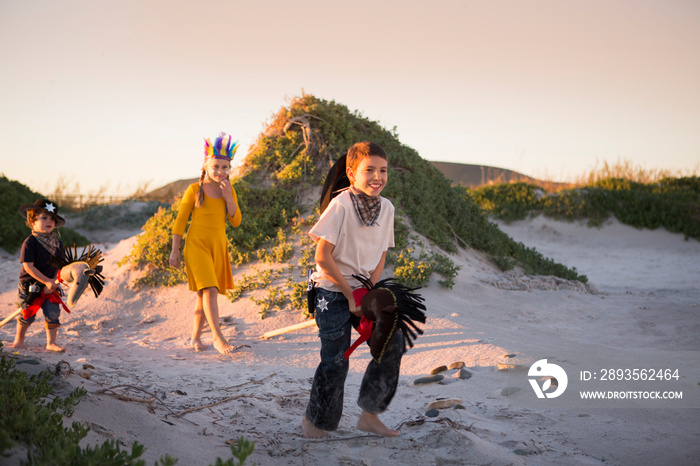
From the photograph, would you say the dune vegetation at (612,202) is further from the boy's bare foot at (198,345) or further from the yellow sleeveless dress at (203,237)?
the boy's bare foot at (198,345)

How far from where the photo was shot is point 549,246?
49.0 feet

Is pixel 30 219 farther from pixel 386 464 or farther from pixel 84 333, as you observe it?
pixel 386 464

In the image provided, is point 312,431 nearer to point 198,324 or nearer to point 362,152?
point 362,152

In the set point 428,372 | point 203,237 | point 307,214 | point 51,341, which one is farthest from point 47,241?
point 428,372

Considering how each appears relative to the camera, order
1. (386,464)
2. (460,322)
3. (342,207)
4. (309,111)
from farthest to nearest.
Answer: (309,111)
(460,322)
(342,207)
(386,464)

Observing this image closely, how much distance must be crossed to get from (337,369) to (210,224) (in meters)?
2.87

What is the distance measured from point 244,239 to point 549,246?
1035 centimetres

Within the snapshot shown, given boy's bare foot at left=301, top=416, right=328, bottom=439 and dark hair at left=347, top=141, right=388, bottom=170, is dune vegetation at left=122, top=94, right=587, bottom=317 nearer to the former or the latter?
boy's bare foot at left=301, top=416, right=328, bottom=439

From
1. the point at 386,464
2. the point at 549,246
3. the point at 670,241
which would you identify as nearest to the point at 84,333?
the point at 386,464

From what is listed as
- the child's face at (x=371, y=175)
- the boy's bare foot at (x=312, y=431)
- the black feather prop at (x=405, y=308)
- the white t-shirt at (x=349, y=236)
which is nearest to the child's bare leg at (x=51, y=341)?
the boy's bare foot at (x=312, y=431)

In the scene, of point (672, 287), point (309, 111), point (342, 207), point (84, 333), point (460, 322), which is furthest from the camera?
point (672, 287)

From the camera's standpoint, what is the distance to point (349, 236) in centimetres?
302

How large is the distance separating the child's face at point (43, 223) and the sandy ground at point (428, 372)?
→ 121 centimetres

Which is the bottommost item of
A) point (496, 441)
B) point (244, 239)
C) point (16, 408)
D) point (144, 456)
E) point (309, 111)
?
point (496, 441)
